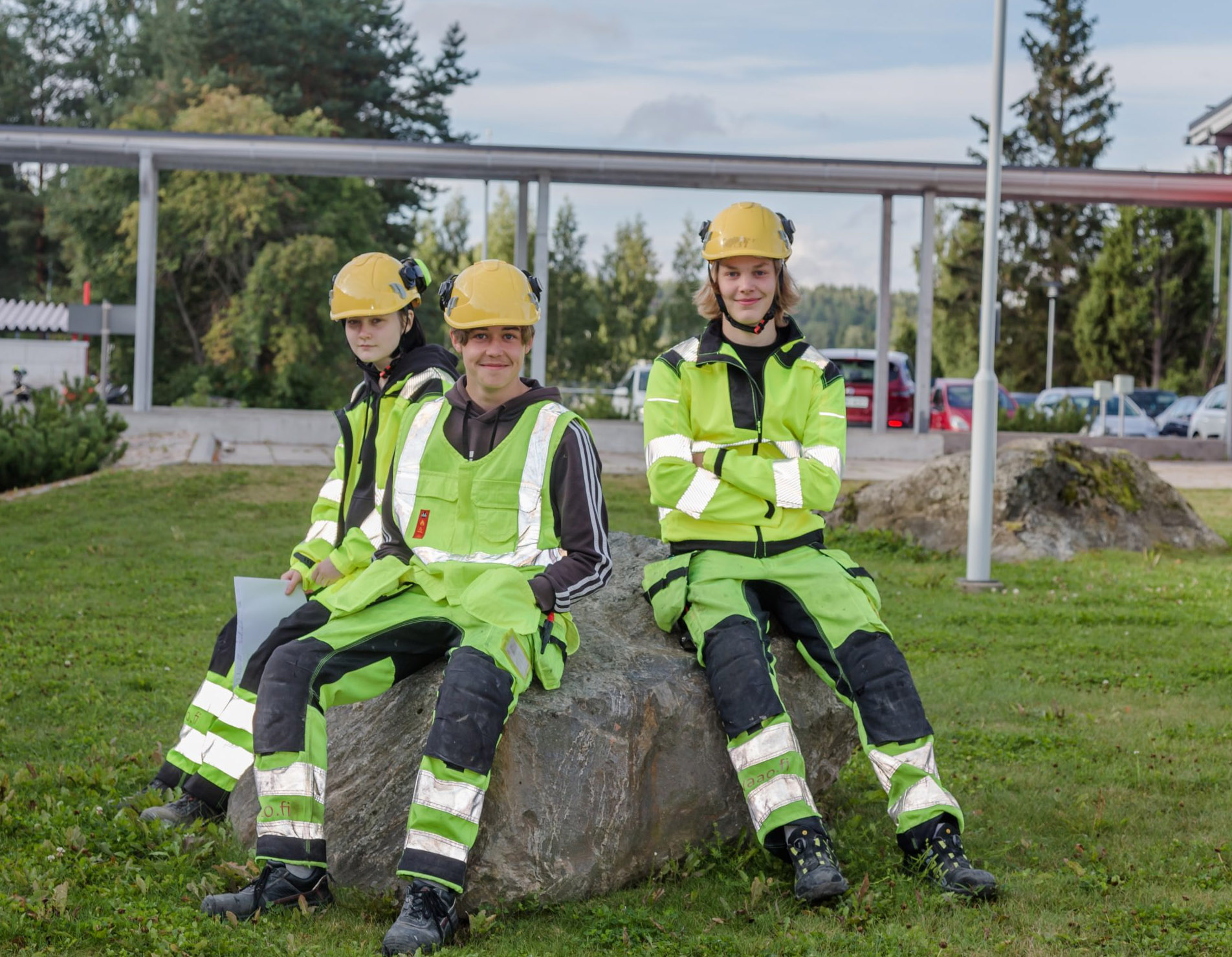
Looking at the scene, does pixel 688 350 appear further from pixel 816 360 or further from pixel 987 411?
pixel 987 411

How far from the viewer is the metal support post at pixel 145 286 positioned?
21453 mm

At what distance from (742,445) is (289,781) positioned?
2.08 meters

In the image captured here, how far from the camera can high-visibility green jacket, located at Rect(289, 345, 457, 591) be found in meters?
4.69

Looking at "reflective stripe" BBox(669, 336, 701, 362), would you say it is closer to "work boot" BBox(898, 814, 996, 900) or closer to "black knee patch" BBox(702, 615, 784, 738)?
"black knee patch" BBox(702, 615, 784, 738)

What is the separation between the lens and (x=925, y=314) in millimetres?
22312

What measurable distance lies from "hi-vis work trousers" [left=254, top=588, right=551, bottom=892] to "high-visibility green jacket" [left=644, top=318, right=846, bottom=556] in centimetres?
96

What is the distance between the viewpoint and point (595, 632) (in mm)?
4895

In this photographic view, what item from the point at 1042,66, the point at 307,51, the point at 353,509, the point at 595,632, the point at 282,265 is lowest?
the point at 595,632

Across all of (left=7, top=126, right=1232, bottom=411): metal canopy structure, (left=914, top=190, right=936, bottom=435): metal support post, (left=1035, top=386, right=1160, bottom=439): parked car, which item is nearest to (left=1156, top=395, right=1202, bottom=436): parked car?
(left=1035, top=386, right=1160, bottom=439): parked car

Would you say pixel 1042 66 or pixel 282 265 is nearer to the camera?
pixel 282 265

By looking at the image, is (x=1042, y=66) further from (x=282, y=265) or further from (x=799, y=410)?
(x=799, y=410)

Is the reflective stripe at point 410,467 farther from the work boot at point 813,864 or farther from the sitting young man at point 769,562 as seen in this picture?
the work boot at point 813,864

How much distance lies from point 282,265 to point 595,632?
2836 centimetres

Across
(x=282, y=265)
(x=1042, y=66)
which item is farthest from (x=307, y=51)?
(x=1042, y=66)
